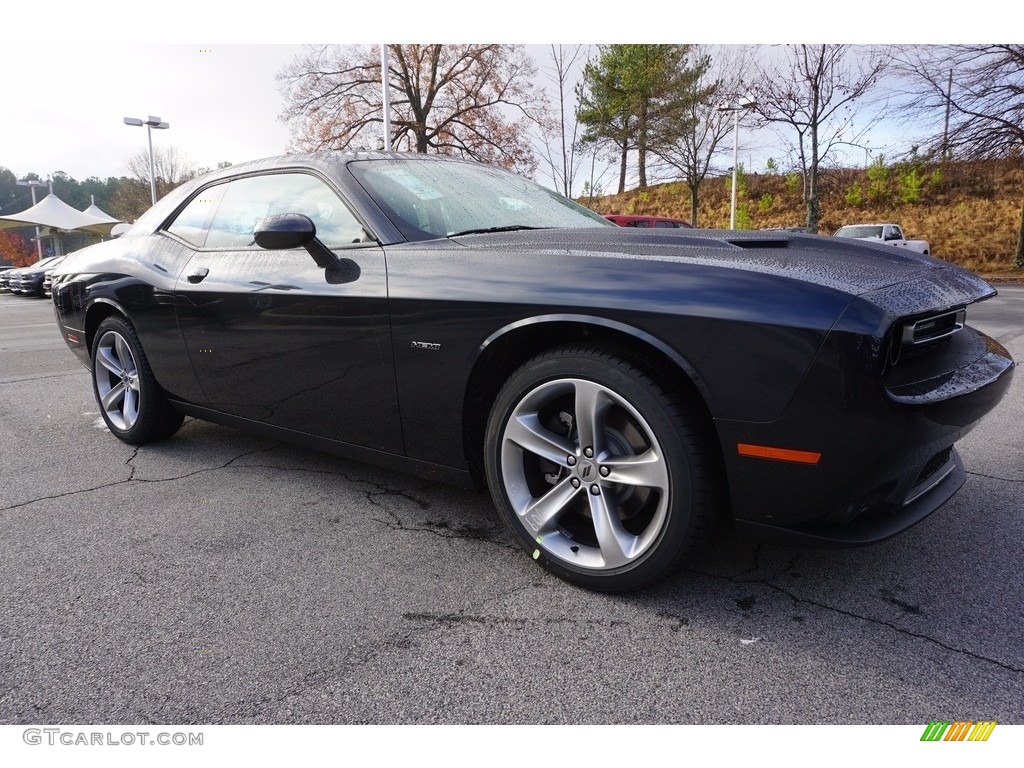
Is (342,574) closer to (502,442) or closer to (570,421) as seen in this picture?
(502,442)

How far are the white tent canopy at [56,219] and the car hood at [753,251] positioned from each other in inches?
1532

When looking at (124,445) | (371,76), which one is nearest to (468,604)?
(124,445)

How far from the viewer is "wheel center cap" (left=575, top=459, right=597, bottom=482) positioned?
6.80 ft

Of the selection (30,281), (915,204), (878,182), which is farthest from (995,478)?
(878,182)

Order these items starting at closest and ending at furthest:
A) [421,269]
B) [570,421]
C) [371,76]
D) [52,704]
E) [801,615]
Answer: [52,704]
[801,615]
[570,421]
[421,269]
[371,76]

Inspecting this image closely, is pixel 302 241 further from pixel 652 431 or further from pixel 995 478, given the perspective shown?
pixel 995 478

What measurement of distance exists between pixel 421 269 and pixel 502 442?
26.4 inches

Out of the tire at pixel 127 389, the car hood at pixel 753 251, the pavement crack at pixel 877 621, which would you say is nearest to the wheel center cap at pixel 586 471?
the pavement crack at pixel 877 621

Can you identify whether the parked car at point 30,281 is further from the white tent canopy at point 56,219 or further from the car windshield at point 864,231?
the car windshield at point 864,231

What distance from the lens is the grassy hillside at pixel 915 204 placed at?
23078 millimetres

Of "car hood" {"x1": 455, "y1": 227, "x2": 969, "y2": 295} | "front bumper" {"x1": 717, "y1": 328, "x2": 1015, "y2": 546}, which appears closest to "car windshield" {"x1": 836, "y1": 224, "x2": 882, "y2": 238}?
"car hood" {"x1": 455, "y1": 227, "x2": 969, "y2": 295}

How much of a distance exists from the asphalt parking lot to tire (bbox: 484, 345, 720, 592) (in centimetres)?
16

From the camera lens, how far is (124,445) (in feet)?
12.5

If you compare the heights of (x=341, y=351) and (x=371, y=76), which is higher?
(x=371, y=76)
